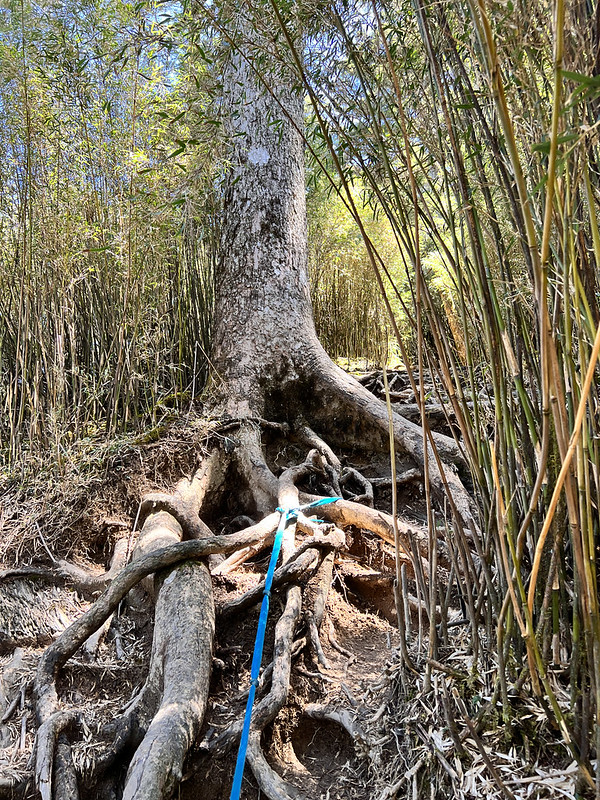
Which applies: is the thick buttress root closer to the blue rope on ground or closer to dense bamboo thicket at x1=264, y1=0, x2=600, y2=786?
the blue rope on ground

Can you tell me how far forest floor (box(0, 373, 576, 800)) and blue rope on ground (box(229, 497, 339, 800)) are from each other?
0.35 feet

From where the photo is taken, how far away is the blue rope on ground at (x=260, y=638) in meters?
1.12

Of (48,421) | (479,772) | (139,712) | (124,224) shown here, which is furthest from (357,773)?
(124,224)

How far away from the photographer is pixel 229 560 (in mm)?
1880

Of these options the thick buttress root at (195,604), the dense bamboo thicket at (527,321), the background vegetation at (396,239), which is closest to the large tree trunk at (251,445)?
the thick buttress root at (195,604)

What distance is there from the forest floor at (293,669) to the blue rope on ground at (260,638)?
0.11m

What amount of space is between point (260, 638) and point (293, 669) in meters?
0.22

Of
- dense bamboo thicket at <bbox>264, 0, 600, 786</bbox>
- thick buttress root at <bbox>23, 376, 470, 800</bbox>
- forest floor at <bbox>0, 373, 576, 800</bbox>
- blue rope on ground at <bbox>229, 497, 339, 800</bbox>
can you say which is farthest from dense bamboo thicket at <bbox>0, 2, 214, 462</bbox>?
dense bamboo thicket at <bbox>264, 0, 600, 786</bbox>

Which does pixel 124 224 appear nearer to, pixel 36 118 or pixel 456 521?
pixel 36 118

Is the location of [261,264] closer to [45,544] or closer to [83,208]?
[83,208]

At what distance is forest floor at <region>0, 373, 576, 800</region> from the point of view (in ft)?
2.79

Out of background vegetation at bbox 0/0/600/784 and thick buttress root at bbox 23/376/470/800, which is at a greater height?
background vegetation at bbox 0/0/600/784

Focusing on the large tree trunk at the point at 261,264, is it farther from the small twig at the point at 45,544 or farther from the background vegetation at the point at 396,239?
the small twig at the point at 45,544

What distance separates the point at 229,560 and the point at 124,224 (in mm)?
1471
